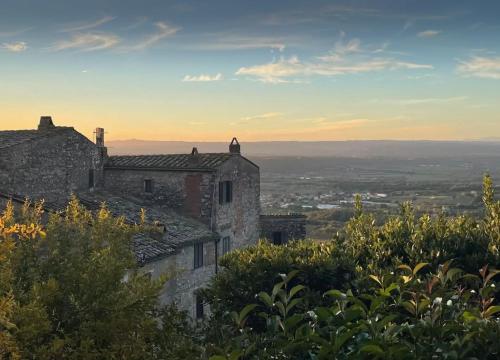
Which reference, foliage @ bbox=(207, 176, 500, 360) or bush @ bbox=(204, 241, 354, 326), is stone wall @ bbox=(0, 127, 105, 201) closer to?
foliage @ bbox=(207, 176, 500, 360)

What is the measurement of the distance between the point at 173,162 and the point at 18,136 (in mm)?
7769

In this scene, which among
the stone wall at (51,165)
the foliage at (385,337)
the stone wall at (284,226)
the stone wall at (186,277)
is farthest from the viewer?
the stone wall at (284,226)

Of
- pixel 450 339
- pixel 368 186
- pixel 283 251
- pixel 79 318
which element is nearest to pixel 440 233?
pixel 283 251

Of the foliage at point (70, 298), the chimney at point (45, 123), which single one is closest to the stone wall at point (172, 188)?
the chimney at point (45, 123)

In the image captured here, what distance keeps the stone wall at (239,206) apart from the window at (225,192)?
211 millimetres

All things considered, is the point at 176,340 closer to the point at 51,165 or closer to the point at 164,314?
the point at 164,314

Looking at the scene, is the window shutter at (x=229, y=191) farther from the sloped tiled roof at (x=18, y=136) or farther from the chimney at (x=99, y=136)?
the chimney at (x=99, y=136)

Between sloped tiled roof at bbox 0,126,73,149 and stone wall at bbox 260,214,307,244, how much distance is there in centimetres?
1330

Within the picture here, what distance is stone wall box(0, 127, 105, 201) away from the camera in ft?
Result: 73.7

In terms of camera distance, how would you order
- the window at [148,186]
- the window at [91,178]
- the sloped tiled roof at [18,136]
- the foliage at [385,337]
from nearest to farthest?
the foliage at [385,337], the sloped tiled roof at [18,136], the window at [91,178], the window at [148,186]

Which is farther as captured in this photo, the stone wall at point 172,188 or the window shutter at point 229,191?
the window shutter at point 229,191

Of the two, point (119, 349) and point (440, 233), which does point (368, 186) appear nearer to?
point (440, 233)

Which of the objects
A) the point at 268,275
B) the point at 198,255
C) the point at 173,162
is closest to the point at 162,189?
the point at 173,162

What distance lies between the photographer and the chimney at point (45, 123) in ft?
85.6
